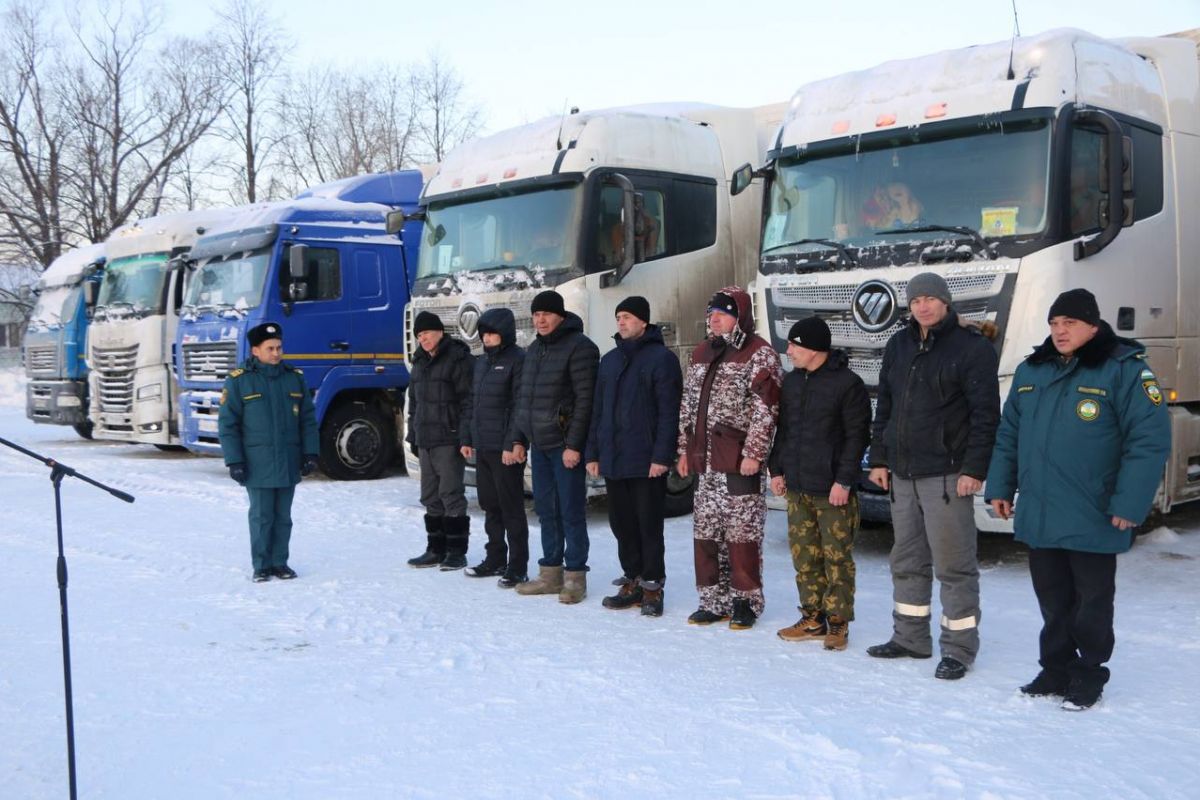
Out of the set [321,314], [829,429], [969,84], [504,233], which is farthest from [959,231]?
[321,314]

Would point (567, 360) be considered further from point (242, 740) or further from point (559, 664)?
point (242, 740)

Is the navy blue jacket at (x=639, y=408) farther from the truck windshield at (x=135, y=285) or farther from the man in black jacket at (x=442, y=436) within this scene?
the truck windshield at (x=135, y=285)

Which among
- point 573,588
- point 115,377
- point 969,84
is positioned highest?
point 969,84

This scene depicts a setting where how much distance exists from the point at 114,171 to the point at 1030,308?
1328 inches

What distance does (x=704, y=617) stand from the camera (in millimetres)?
6199

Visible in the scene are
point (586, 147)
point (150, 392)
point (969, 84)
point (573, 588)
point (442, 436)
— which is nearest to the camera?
point (573, 588)

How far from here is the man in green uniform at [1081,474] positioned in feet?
14.6

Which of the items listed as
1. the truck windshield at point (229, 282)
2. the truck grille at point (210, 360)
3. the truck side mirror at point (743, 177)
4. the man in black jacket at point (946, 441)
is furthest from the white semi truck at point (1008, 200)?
the truck grille at point (210, 360)

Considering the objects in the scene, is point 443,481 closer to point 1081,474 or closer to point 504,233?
point 504,233

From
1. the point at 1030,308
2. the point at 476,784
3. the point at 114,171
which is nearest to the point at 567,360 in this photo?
the point at 1030,308

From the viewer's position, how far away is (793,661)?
5469 millimetres

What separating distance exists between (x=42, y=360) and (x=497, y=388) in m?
13.1

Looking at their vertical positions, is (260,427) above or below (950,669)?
above

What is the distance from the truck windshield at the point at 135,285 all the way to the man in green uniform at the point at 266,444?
7859 mm
